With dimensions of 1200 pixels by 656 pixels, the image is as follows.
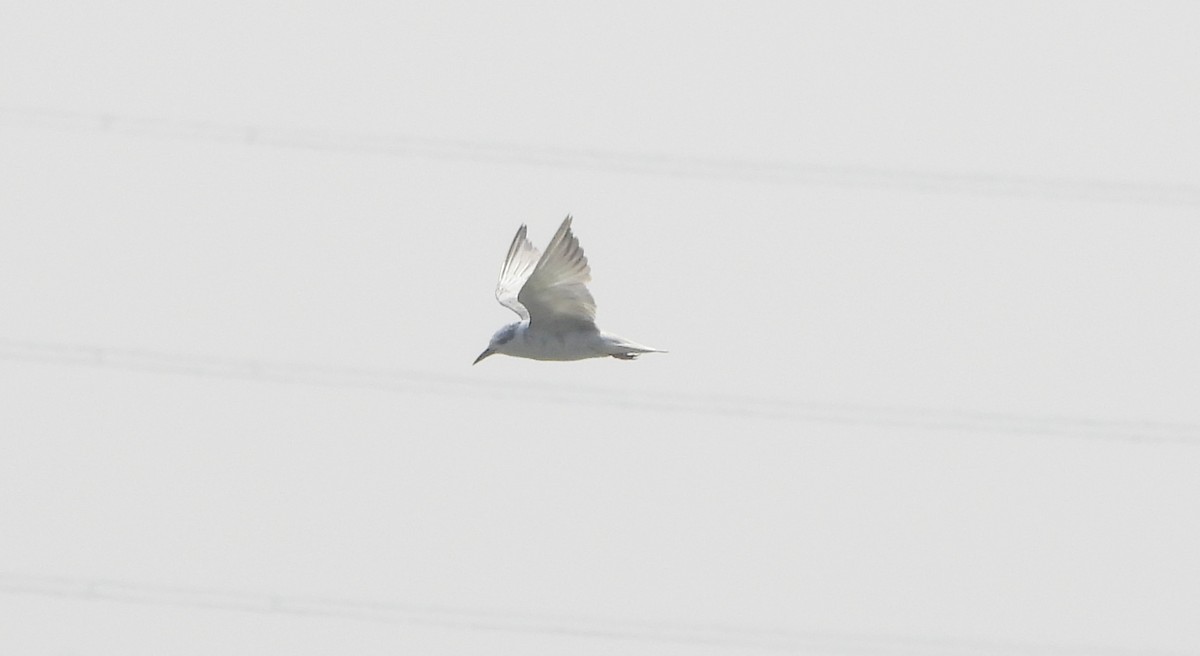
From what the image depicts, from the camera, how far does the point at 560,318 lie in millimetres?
6863

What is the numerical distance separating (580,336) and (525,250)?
42.1 inches

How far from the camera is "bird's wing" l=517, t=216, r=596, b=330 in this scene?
6691mm

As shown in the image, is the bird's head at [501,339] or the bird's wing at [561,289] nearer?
the bird's wing at [561,289]

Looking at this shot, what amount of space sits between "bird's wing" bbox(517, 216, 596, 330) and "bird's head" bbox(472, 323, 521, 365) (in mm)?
122

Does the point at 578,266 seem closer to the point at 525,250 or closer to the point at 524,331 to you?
the point at 524,331

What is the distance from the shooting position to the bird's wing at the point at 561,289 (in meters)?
6.69

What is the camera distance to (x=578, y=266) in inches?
265

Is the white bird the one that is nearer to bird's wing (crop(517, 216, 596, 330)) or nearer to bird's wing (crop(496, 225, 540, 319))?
bird's wing (crop(517, 216, 596, 330))

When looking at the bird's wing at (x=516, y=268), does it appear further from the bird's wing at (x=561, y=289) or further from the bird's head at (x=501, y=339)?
the bird's wing at (x=561, y=289)

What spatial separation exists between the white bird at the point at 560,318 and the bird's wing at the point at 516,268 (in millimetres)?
409

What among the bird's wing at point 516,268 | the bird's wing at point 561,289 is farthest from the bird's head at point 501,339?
the bird's wing at point 516,268

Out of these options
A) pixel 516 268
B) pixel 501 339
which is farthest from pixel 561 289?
pixel 516 268

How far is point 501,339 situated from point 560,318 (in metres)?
0.25

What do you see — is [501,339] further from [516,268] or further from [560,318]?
[516,268]
